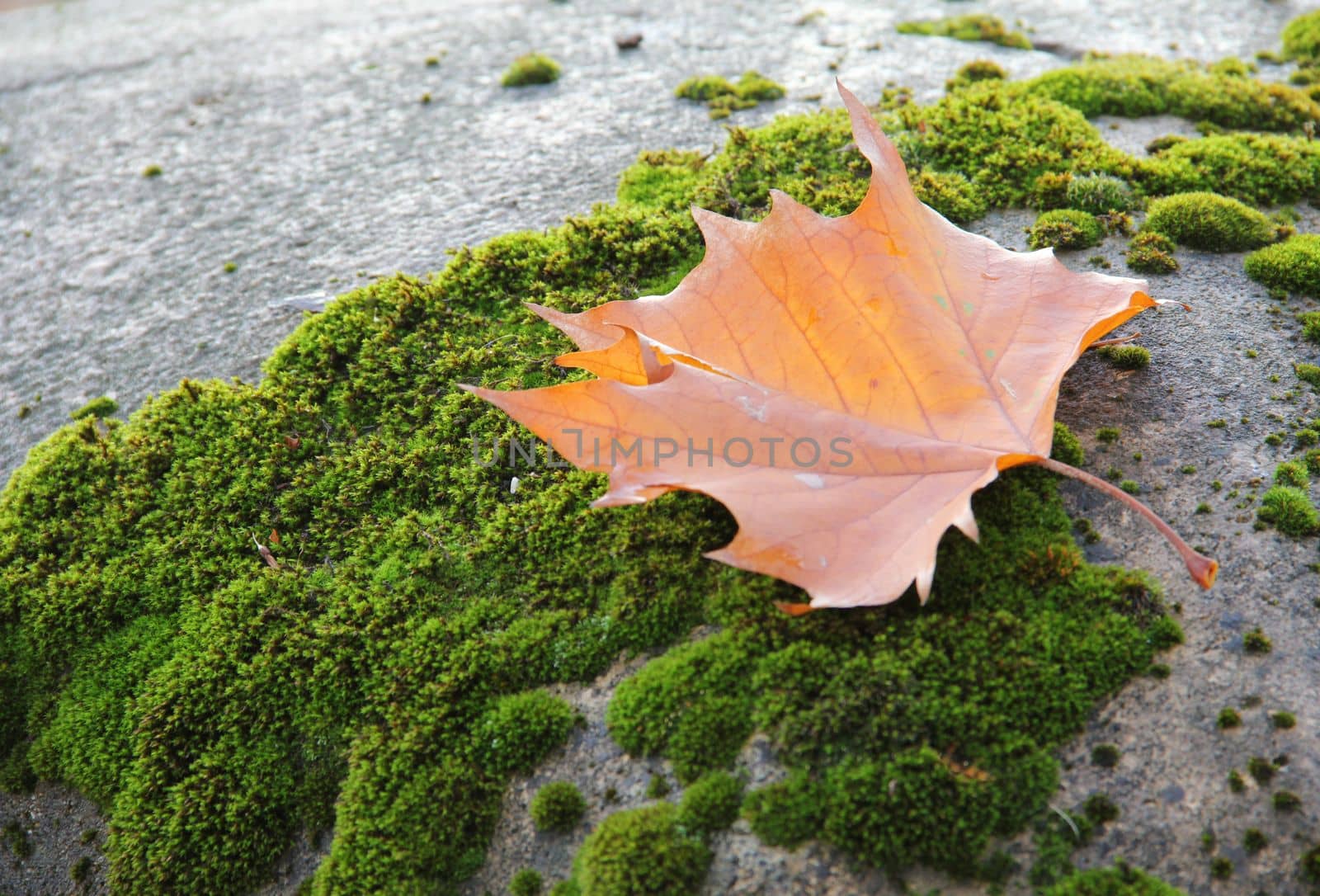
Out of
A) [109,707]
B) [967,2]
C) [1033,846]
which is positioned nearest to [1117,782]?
[1033,846]

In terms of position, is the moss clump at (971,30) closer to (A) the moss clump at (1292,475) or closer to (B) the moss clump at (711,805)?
(A) the moss clump at (1292,475)

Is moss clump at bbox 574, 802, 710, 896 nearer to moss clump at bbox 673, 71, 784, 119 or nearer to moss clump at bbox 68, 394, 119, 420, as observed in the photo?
moss clump at bbox 68, 394, 119, 420

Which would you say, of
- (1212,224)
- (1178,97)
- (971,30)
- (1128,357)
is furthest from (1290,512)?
(971,30)

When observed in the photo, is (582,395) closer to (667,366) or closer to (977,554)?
(667,366)

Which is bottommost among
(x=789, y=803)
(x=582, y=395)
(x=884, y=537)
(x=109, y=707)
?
(x=109, y=707)

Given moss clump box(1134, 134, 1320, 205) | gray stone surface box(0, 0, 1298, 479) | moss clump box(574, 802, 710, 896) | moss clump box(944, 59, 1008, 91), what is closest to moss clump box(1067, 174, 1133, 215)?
moss clump box(1134, 134, 1320, 205)

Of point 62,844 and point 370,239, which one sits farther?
point 370,239

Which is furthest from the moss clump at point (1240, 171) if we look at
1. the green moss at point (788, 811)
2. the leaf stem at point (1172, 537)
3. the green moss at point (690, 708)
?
the green moss at point (788, 811)
